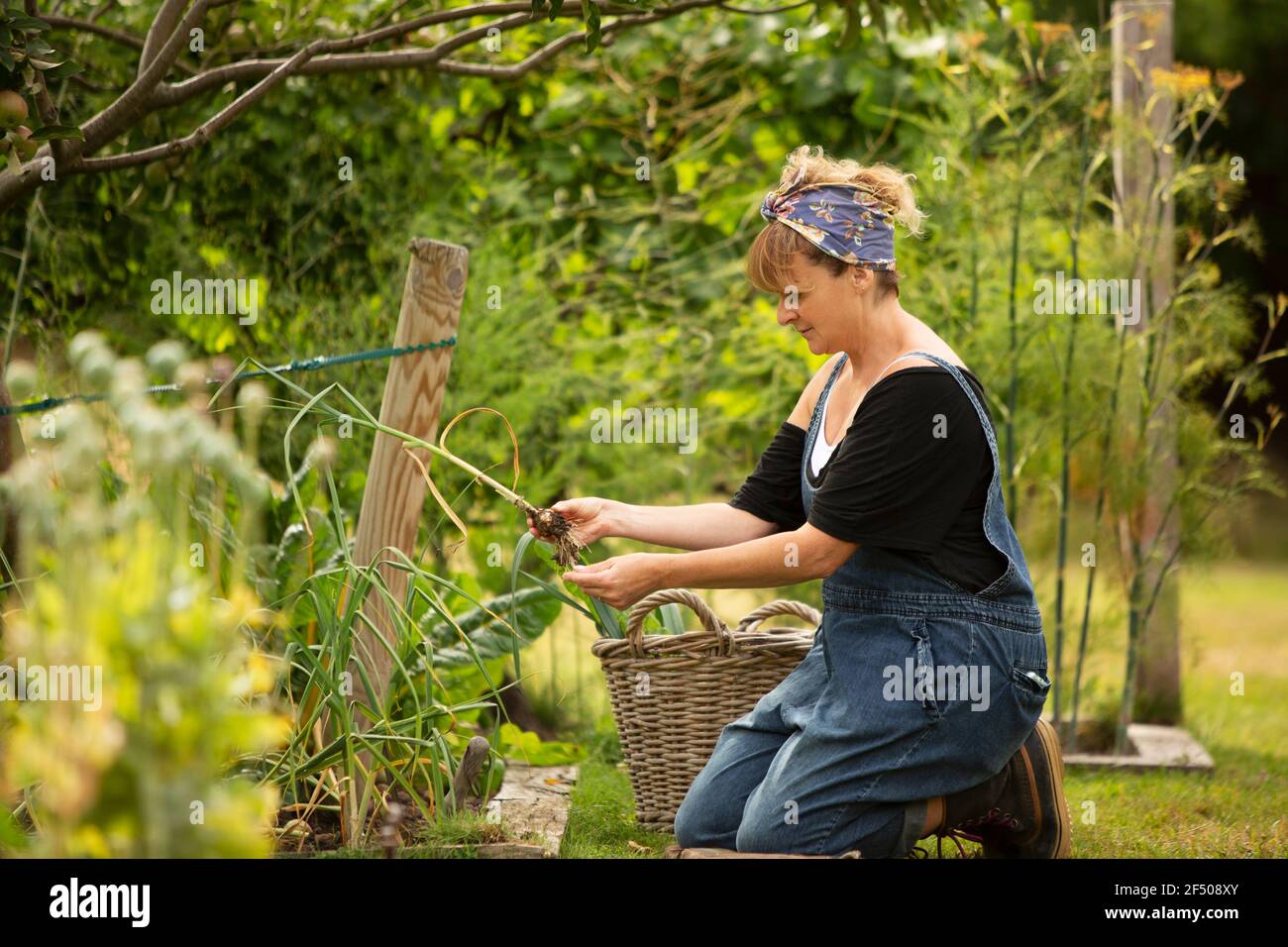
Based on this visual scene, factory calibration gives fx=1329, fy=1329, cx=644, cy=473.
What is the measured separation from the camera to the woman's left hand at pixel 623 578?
2.32 m

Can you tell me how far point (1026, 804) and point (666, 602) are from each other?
80cm

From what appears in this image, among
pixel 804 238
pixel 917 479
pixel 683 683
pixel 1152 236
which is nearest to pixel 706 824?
pixel 683 683

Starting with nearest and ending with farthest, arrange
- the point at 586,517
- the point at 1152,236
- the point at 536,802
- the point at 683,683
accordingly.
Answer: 1. the point at 586,517
2. the point at 683,683
3. the point at 536,802
4. the point at 1152,236

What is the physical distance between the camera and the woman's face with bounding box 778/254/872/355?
7.57ft

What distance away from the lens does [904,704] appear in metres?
2.18

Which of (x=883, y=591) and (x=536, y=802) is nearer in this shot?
(x=883, y=591)

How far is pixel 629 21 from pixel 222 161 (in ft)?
5.16

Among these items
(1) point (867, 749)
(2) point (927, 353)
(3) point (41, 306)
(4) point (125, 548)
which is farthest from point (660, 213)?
(4) point (125, 548)

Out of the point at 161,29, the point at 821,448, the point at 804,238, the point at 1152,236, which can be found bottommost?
the point at 821,448

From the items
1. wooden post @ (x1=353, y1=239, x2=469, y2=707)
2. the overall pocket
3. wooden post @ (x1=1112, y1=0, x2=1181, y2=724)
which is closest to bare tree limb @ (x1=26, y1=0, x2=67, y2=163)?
wooden post @ (x1=353, y1=239, x2=469, y2=707)

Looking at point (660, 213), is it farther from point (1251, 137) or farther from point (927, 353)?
point (1251, 137)

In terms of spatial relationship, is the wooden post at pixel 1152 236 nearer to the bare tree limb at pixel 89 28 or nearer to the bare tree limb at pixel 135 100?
the bare tree limb at pixel 135 100

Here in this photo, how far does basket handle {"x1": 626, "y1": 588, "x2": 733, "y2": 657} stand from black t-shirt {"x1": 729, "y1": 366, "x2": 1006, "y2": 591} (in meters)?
0.57

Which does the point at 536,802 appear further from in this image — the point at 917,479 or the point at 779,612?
the point at 917,479
